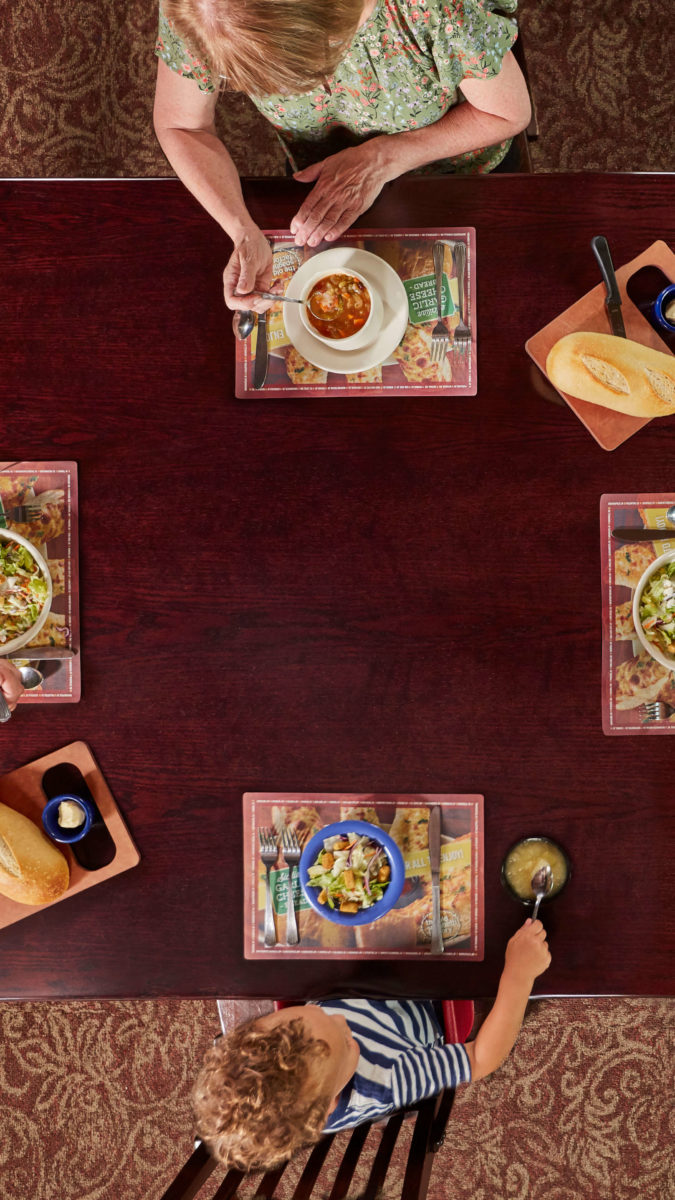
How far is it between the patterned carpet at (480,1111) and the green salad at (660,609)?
4.59ft

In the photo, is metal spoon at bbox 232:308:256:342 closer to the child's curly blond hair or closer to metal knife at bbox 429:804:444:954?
metal knife at bbox 429:804:444:954

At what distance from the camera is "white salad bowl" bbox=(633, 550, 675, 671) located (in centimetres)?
130

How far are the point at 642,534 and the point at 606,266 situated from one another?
17.1 inches

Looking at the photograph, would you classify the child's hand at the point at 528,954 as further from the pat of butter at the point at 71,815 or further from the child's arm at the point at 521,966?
the pat of butter at the point at 71,815

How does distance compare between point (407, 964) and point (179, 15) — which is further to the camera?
point (407, 964)

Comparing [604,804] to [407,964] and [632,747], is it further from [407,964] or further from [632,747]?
[407,964]

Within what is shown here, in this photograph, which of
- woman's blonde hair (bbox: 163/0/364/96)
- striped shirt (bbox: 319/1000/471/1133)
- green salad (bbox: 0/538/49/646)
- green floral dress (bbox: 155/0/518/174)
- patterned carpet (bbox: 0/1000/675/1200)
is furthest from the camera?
patterned carpet (bbox: 0/1000/675/1200)

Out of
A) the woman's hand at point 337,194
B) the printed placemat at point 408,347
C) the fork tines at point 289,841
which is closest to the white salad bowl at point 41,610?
the printed placemat at point 408,347

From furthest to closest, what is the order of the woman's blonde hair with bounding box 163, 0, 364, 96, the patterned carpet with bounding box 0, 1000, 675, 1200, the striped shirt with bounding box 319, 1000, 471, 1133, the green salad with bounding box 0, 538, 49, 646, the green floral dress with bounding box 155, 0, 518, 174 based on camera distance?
the patterned carpet with bounding box 0, 1000, 675, 1200
the striped shirt with bounding box 319, 1000, 471, 1133
the green salad with bounding box 0, 538, 49, 646
the green floral dress with bounding box 155, 0, 518, 174
the woman's blonde hair with bounding box 163, 0, 364, 96

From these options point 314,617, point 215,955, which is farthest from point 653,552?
point 215,955

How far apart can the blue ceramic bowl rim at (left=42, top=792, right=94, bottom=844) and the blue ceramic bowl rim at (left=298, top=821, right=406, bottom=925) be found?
361mm

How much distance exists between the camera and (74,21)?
2359 mm

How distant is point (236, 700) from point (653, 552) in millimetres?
728

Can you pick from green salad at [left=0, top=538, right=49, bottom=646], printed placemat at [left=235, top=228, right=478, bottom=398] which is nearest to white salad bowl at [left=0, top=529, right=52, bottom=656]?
green salad at [left=0, top=538, right=49, bottom=646]
